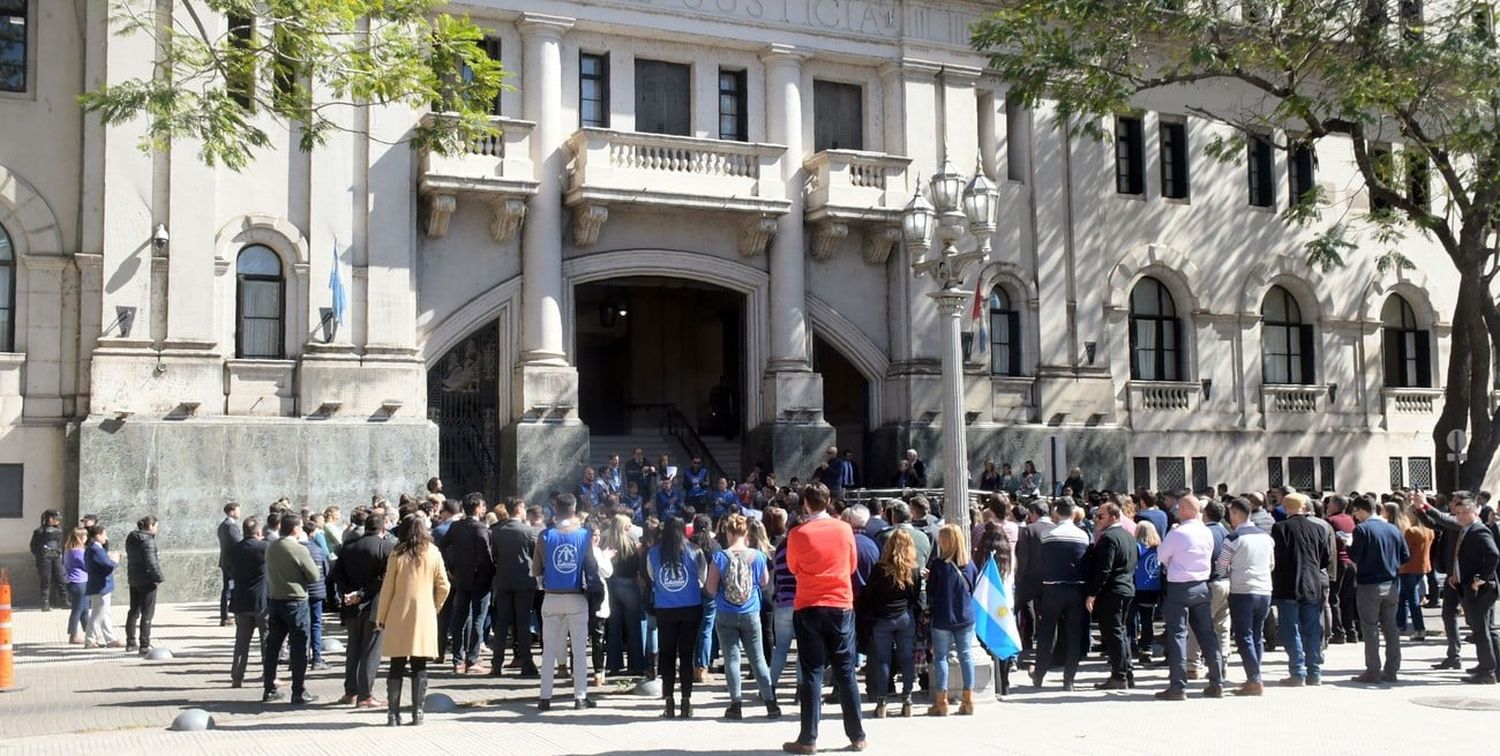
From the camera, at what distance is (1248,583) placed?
45.6 ft

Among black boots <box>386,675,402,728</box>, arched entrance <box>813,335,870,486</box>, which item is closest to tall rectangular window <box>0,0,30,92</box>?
arched entrance <box>813,335,870,486</box>

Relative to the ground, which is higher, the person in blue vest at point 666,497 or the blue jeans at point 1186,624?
the person in blue vest at point 666,497

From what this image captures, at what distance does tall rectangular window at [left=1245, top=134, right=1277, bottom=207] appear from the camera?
3450 cm

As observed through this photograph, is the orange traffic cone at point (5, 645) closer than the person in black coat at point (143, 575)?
Yes

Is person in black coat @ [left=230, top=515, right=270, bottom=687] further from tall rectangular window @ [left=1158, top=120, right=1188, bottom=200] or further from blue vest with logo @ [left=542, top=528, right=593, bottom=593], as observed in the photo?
tall rectangular window @ [left=1158, top=120, right=1188, bottom=200]

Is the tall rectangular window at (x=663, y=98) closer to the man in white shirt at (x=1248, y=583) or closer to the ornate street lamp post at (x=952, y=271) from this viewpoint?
the ornate street lamp post at (x=952, y=271)

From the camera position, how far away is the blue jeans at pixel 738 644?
12836 mm

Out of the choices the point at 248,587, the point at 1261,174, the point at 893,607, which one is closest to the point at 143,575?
the point at 248,587

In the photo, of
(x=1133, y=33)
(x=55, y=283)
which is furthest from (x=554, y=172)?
(x=1133, y=33)

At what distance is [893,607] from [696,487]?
44.7 ft

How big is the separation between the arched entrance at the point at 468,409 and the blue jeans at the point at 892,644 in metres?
15.0

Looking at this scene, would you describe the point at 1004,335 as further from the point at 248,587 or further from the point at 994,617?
the point at 248,587

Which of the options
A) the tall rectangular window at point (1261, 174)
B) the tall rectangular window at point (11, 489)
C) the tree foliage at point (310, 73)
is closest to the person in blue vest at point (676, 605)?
the tree foliage at point (310, 73)

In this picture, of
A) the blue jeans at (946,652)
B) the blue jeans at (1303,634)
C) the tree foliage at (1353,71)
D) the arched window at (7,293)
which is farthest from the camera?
the arched window at (7,293)
